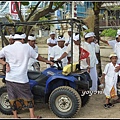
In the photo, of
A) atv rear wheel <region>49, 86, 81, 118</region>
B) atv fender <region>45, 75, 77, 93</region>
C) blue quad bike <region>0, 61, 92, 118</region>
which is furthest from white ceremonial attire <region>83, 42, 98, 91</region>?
atv rear wheel <region>49, 86, 81, 118</region>

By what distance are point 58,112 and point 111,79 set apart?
1.53 m

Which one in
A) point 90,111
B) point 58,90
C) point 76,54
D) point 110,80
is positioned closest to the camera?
point 58,90

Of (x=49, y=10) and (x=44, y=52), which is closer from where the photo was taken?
(x=49, y=10)

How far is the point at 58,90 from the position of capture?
5215mm

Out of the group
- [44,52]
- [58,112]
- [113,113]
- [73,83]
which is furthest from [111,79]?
[44,52]

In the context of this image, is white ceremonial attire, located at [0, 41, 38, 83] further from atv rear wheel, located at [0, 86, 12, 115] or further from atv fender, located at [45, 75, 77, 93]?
atv rear wheel, located at [0, 86, 12, 115]

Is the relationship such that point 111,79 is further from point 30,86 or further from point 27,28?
point 27,28

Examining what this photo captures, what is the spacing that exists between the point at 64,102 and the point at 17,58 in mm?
1239

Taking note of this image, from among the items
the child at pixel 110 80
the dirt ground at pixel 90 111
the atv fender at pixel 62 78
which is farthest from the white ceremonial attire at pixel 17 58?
the child at pixel 110 80

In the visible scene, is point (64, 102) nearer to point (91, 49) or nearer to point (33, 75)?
point (33, 75)

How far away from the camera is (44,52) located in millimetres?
15414

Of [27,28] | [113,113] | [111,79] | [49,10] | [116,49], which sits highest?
[49,10]

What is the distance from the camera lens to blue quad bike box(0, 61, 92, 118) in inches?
203

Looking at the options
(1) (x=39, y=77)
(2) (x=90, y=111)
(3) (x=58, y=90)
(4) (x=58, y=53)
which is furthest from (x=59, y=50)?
(3) (x=58, y=90)
